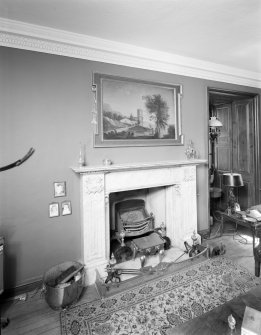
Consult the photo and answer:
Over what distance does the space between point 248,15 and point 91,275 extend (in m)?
3.72

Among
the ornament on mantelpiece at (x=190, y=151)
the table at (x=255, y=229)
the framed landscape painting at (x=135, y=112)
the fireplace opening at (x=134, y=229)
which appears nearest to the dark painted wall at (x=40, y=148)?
the framed landscape painting at (x=135, y=112)

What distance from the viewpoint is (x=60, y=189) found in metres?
2.85

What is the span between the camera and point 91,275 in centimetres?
289

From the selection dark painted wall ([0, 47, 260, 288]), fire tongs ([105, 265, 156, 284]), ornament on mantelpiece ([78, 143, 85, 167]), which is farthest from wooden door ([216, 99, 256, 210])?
ornament on mantelpiece ([78, 143, 85, 167])

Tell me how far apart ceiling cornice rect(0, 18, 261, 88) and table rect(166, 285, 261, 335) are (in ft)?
10.3

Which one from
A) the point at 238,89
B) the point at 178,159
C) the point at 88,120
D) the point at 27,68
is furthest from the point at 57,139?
the point at 238,89

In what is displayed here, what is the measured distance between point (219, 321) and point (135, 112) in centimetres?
271

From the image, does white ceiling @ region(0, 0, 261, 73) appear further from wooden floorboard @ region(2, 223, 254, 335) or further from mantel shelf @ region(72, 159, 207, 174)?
wooden floorboard @ region(2, 223, 254, 335)

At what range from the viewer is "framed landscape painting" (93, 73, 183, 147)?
10.1 feet

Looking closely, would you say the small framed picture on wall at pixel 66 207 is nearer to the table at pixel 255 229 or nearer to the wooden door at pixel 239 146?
the table at pixel 255 229

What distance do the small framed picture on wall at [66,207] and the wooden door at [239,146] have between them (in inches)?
159

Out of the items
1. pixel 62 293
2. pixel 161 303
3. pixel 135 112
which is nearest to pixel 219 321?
pixel 161 303

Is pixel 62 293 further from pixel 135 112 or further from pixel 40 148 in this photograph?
pixel 135 112

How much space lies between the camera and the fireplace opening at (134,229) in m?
3.43
